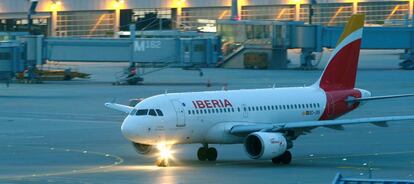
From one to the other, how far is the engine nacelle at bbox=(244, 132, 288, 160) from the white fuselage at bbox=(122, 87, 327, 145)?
1.41 m

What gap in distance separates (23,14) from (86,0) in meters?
7.91

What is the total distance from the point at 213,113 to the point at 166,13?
10619 centimetres

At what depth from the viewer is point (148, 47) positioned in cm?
10219

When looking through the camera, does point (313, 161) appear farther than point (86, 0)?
No

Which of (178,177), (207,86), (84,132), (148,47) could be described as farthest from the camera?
(148,47)

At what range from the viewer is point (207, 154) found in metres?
42.1

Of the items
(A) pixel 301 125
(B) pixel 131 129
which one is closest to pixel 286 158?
(A) pixel 301 125

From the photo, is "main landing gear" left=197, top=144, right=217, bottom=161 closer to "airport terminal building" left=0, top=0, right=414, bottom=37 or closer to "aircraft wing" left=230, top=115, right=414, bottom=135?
"aircraft wing" left=230, top=115, right=414, bottom=135

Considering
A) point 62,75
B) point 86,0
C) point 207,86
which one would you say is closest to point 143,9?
point 86,0

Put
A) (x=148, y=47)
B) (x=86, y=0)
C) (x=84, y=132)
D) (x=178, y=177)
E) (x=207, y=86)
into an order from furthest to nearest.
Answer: (x=86, y=0) < (x=148, y=47) < (x=207, y=86) < (x=84, y=132) < (x=178, y=177)

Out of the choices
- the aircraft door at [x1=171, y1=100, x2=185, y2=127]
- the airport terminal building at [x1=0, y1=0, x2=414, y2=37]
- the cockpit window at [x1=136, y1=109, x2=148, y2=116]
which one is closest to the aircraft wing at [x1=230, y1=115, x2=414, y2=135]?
the aircraft door at [x1=171, y1=100, x2=185, y2=127]

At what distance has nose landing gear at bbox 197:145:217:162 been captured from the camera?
138 ft

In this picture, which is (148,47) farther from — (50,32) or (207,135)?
(207,135)

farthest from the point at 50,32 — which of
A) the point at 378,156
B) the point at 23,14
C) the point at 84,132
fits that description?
the point at 378,156
